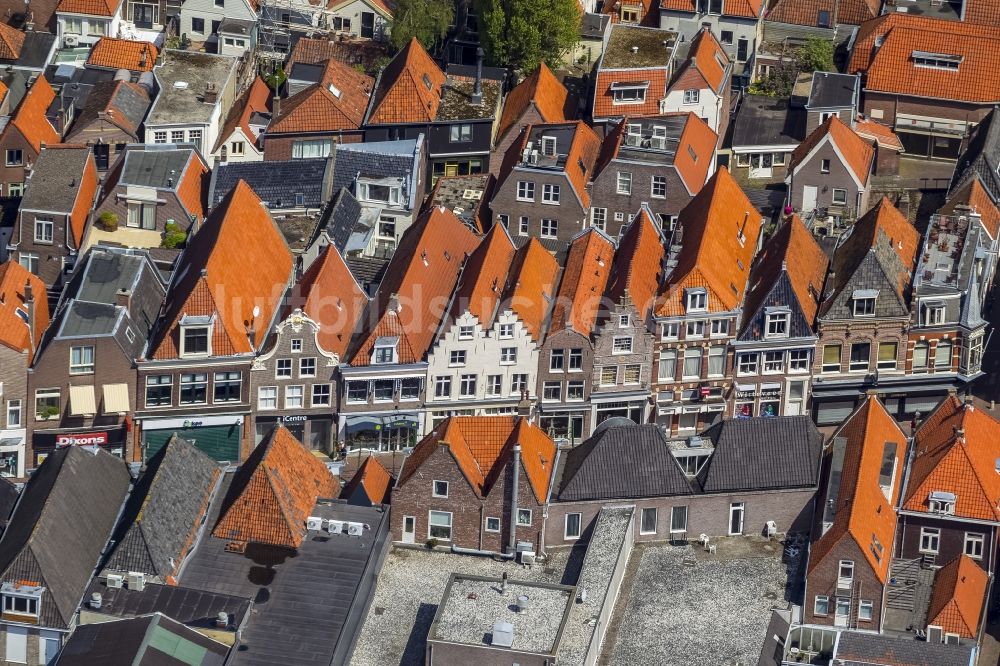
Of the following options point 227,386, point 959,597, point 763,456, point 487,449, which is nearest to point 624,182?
point 763,456

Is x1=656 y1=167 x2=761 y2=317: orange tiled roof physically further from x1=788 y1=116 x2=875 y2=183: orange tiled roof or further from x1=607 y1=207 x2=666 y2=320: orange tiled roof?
x1=788 y1=116 x2=875 y2=183: orange tiled roof

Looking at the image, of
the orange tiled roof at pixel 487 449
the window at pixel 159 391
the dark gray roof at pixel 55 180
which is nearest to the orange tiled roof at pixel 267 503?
the orange tiled roof at pixel 487 449

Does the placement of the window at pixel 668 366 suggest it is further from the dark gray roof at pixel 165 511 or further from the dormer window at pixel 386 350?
the dark gray roof at pixel 165 511

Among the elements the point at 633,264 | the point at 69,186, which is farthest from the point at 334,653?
the point at 69,186

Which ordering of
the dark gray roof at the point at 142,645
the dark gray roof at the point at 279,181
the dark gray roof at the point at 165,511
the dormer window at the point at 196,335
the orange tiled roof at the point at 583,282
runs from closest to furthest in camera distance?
the dark gray roof at the point at 142,645
the dark gray roof at the point at 165,511
the dormer window at the point at 196,335
the orange tiled roof at the point at 583,282
the dark gray roof at the point at 279,181

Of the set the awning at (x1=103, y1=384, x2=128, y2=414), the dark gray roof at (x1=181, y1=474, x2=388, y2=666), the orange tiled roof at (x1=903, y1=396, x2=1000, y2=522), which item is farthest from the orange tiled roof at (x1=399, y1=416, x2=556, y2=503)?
the orange tiled roof at (x1=903, y1=396, x2=1000, y2=522)

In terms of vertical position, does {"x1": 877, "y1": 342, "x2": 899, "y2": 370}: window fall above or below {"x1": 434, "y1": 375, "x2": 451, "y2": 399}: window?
above
